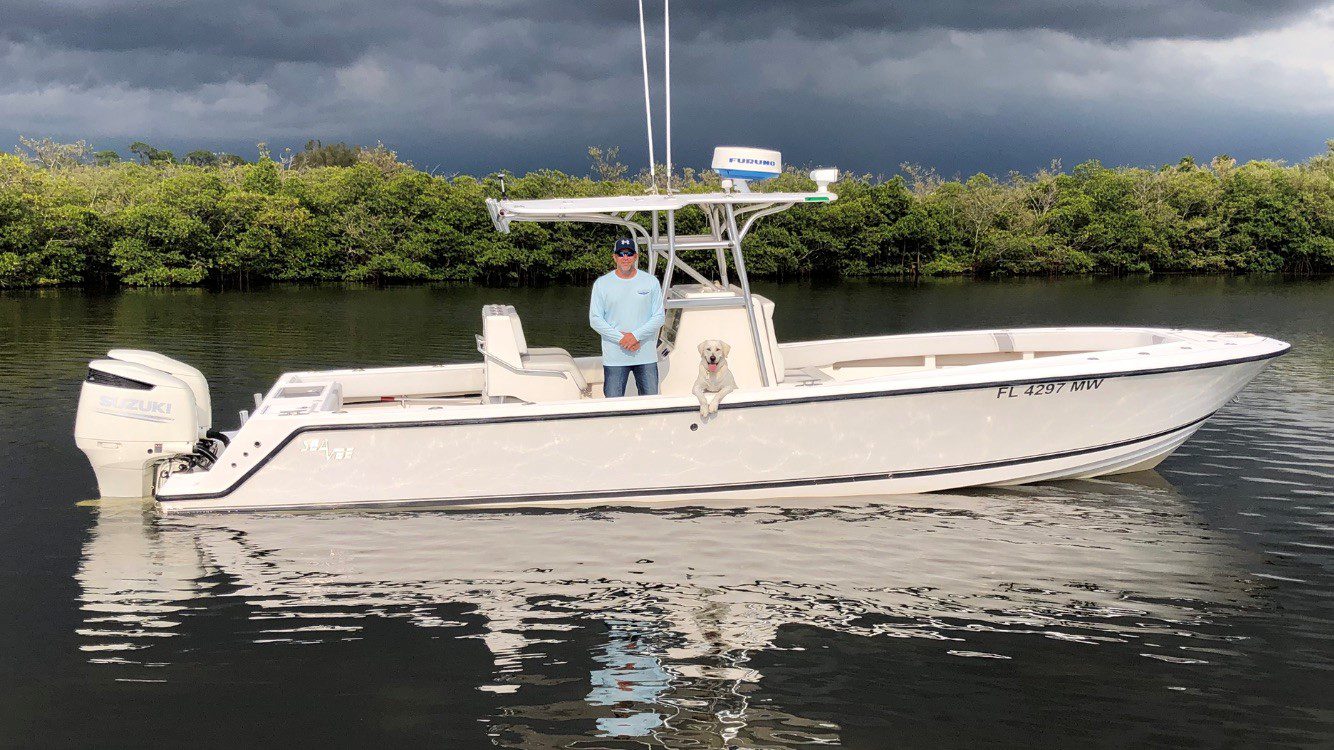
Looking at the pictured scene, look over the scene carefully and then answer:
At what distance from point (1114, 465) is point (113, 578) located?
24.8ft

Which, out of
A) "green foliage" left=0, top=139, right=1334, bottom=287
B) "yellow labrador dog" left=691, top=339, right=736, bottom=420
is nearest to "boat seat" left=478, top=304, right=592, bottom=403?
"yellow labrador dog" left=691, top=339, right=736, bottom=420

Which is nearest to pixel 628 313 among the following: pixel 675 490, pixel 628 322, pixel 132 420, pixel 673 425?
pixel 628 322

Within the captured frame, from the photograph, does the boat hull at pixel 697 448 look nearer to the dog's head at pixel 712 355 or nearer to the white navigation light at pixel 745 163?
the dog's head at pixel 712 355

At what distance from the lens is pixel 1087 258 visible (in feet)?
190

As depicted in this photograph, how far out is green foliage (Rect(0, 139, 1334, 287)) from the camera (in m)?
46.2

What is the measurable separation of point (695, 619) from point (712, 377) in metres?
2.30

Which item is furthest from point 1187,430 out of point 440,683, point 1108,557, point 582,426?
point 440,683

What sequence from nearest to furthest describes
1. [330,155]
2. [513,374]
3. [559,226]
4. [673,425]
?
[673,425] < [513,374] < [559,226] < [330,155]

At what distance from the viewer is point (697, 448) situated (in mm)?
8188

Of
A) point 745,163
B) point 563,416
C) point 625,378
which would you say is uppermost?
point 745,163

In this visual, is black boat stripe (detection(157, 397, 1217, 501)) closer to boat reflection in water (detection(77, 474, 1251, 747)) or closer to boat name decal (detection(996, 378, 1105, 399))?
boat reflection in water (detection(77, 474, 1251, 747))

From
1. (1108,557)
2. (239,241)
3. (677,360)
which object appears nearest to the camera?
(1108,557)

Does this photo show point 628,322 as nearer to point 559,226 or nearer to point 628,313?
point 628,313

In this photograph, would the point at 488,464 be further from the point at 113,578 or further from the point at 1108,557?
the point at 1108,557
